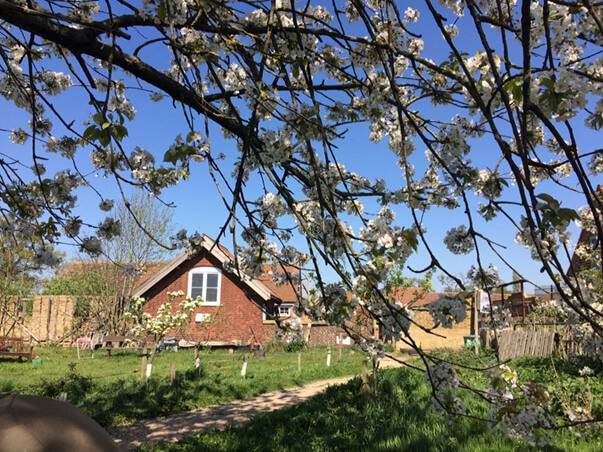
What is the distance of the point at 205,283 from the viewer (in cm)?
1914

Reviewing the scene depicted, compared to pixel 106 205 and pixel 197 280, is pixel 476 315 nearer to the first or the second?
pixel 106 205

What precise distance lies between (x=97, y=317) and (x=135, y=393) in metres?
11.6

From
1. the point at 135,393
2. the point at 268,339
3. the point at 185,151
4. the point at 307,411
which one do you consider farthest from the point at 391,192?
the point at 268,339

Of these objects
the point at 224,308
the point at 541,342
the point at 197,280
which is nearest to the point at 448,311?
the point at 541,342

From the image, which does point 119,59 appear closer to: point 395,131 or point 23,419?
point 395,131

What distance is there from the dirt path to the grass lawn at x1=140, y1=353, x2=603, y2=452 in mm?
450

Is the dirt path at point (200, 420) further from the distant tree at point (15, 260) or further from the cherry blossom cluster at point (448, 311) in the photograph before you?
the cherry blossom cluster at point (448, 311)

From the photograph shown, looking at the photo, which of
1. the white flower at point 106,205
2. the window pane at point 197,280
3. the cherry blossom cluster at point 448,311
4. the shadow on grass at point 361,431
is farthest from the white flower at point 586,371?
the window pane at point 197,280

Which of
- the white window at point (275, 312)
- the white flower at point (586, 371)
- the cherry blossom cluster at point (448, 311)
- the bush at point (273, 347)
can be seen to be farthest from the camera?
the bush at point (273, 347)

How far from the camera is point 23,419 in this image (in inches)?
68.7

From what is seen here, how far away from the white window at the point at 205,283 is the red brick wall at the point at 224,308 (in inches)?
6.8

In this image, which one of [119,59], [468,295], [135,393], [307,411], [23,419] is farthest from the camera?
[135,393]

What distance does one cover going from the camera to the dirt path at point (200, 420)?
5.72m

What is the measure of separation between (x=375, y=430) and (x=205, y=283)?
1495cm
